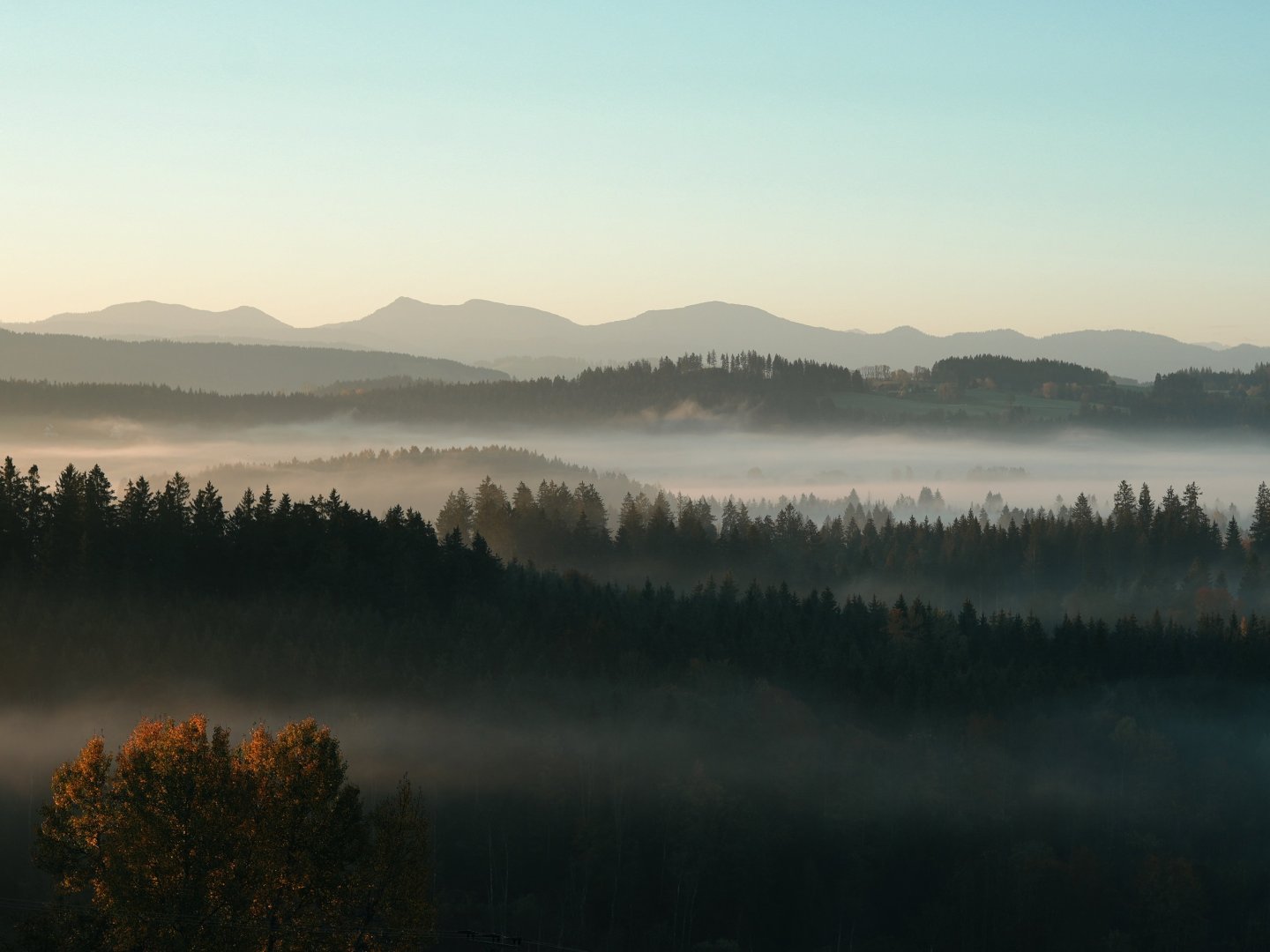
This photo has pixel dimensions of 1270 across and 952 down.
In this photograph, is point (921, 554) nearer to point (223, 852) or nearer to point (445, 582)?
point (445, 582)

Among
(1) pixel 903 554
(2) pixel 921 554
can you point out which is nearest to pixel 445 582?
(1) pixel 903 554

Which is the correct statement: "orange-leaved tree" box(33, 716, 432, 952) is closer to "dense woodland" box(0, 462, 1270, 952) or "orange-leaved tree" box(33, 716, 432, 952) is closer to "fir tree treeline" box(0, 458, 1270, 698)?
"dense woodland" box(0, 462, 1270, 952)

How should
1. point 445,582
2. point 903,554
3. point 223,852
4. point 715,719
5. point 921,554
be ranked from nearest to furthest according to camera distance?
point 223,852, point 715,719, point 445,582, point 921,554, point 903,554

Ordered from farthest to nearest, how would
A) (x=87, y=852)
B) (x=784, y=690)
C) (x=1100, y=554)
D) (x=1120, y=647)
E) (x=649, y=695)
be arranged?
(x=1100, y=554), (x=1120, y=647), (x=784, y=690), (x=649, y=695), (x=87, y=852)

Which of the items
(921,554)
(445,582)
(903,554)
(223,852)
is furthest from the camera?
(903,554)

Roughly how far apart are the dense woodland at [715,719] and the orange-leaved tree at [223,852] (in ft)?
119

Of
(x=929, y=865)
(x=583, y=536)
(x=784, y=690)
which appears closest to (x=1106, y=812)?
(x=929, y=865)

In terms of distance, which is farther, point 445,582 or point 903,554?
point 903,554

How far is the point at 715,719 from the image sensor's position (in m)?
105

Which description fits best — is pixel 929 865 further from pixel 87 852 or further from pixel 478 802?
pixel 87 852

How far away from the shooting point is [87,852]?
4384 centimetres

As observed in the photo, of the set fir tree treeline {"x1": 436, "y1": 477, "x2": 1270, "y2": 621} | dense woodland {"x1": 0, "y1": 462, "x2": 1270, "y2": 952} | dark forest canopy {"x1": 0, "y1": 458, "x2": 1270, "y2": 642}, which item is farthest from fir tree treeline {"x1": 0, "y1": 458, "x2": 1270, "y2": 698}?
fir tree treeline {"x1": 436, "y1": 477, "x2": 1270, "y2": 621}

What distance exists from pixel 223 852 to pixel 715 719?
66303mm

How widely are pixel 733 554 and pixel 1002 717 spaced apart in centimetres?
6750
